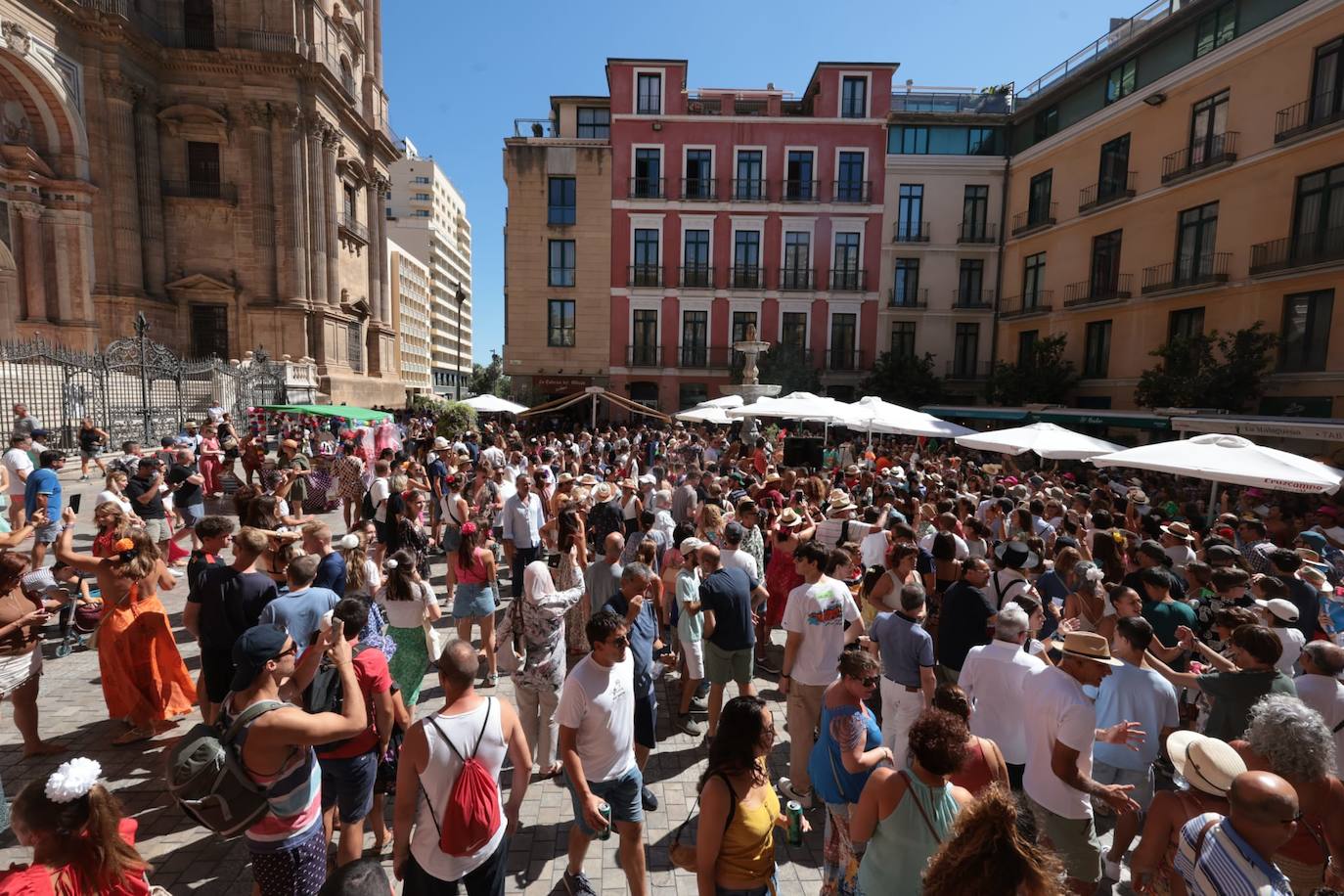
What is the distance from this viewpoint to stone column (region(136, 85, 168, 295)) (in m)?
26.6

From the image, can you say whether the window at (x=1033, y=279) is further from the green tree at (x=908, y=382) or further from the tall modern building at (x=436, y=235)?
A: the tall modern building at (x=436, y=235)

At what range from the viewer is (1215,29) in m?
20.6

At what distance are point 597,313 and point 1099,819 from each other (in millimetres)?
30037

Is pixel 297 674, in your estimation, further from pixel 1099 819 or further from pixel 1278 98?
pixel 1278 98

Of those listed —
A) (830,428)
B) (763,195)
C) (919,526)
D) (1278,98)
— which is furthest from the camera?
(763,195)

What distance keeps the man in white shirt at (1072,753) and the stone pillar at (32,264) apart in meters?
33.7

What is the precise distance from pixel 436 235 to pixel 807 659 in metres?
102

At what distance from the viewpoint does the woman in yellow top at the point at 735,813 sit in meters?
2.75

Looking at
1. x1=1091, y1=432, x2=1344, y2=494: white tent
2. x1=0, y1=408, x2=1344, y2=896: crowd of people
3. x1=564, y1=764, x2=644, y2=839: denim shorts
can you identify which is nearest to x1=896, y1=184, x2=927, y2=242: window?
x1=1091, y1=432, x2=1344, y2=494: white tent

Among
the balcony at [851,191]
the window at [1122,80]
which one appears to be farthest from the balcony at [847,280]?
the window at [1122,80]

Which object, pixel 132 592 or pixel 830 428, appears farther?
pixel 830 428

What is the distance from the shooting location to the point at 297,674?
138 inches

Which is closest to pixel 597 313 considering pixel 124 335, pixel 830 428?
pixel 830 428

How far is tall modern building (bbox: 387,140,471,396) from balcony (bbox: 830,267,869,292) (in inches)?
2309
